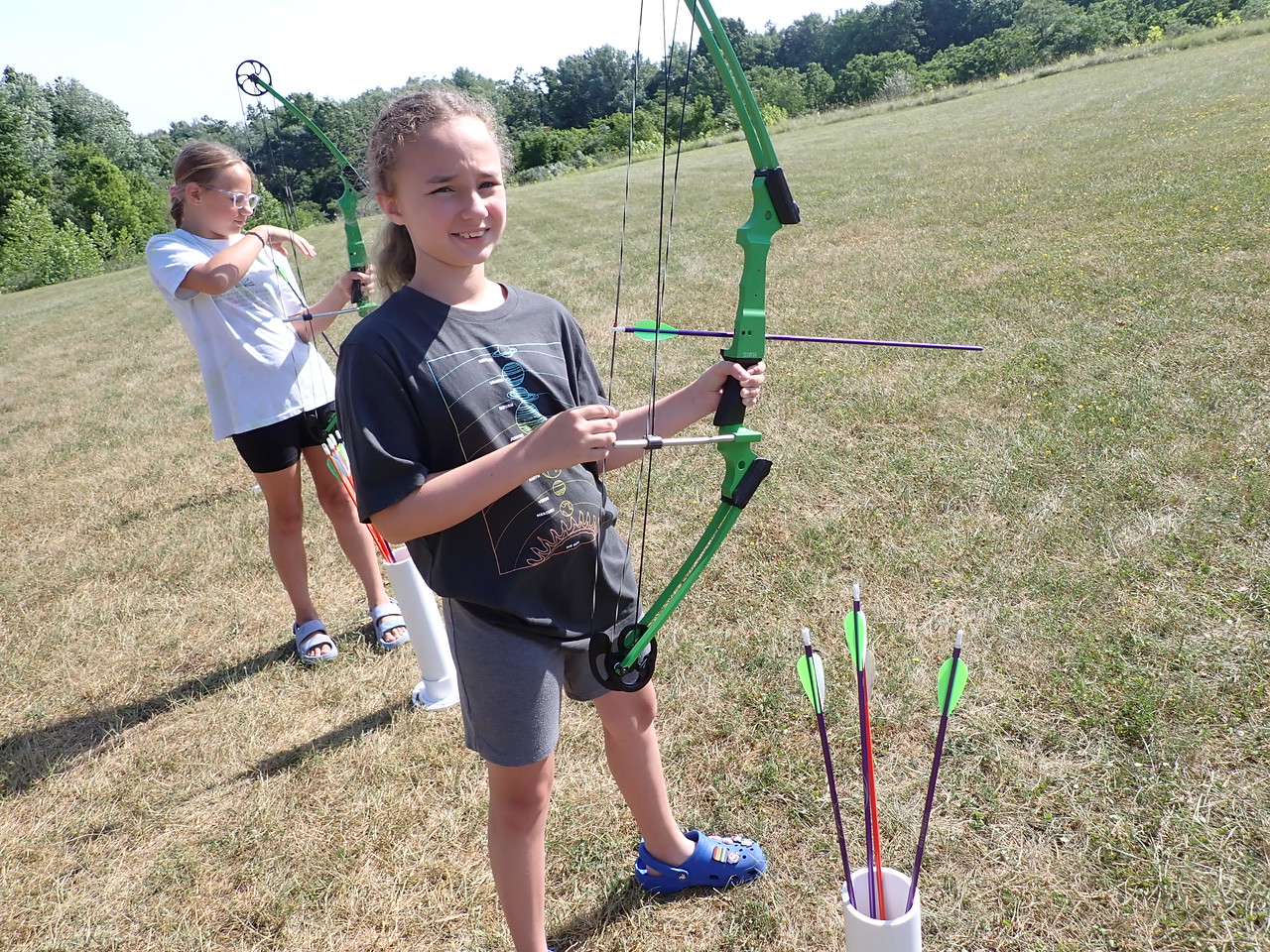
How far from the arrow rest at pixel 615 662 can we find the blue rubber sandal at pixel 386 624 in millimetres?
1731

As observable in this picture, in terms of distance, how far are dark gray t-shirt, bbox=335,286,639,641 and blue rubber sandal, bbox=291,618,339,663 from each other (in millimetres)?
1749

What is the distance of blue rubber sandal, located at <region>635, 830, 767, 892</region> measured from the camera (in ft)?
6.37

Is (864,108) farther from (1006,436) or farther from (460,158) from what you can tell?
(460,158)

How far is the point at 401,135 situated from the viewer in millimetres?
1368

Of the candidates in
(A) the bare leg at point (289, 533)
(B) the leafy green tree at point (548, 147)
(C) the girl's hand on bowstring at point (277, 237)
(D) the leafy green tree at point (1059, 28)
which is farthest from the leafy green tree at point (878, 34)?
(A) the bare leg at point (289, 533)

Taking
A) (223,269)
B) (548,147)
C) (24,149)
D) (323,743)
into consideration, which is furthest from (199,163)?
(24,149)

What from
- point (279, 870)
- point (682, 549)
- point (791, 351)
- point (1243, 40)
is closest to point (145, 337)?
point (791, 351)

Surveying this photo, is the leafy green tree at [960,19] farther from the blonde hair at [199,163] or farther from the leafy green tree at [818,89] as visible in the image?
the blonde hair at [199,163]

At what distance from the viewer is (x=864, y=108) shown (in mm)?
23031

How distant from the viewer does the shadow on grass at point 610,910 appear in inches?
75.0

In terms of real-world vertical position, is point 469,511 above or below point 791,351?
above

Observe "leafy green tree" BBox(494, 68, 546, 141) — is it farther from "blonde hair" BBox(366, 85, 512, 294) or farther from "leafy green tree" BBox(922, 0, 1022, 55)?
"blonde hair" BBox(366, 85, 512, 294)

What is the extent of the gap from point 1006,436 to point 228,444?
485 centimetres

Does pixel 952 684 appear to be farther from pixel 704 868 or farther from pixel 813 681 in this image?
pixel 704 868
